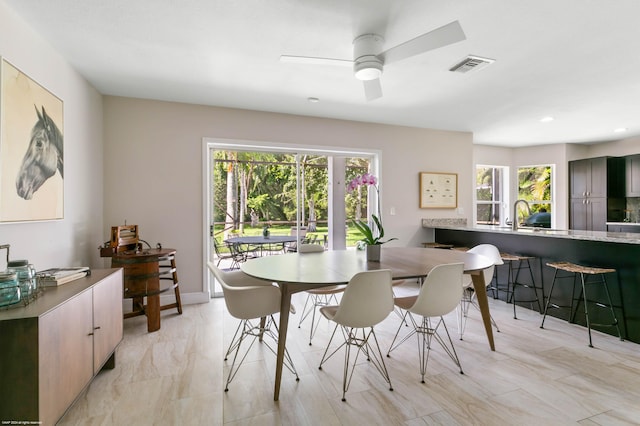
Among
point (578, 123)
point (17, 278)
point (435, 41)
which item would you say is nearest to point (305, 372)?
point (17, 278)

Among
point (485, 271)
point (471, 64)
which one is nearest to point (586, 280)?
point (485, 271)

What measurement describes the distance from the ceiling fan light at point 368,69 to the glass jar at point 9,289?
7.98 ft

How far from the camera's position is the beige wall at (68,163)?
6.80 feet

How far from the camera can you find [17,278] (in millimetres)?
1575

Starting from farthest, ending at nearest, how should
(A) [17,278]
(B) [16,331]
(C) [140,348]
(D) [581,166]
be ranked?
(D) [581,166] → (C) [140,348] → (A) [17,278] → (B) [16,331]

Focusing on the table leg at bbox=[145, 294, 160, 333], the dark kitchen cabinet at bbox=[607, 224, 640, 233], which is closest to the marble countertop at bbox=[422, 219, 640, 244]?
the dark kitchen cabinet at bbox=[607, 224, 640, 233]

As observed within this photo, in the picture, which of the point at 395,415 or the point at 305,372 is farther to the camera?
the point at 305,372

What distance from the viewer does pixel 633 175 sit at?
223 inches

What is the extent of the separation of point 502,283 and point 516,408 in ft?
8.39

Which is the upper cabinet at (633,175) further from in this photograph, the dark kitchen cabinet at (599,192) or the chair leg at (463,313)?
the chair leg at (463,313)

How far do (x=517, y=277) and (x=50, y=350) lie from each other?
4395 mm

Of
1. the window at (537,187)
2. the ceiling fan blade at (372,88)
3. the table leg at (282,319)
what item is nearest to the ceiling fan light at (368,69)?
the ceiling fan blade at (372,88)

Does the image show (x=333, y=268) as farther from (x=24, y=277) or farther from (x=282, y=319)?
(x=24, y=277)

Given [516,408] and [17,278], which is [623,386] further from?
[17,278]
